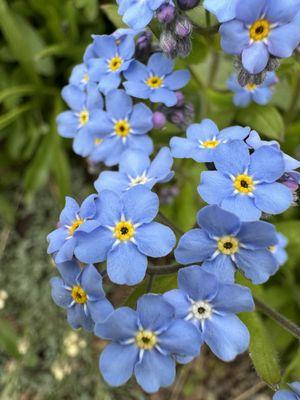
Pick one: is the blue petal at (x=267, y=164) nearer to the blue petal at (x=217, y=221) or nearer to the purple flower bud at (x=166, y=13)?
the blue petal at (x=217, y=221)

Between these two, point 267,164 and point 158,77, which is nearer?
point 267,164

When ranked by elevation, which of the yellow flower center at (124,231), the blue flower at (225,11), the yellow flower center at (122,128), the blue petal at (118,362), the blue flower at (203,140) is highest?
the blue flower at (225,11)

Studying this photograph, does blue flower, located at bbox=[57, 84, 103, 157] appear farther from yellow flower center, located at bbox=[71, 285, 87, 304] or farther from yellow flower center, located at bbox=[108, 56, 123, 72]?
yellow flower center, located at bbox=[71, 285, 87, 304]

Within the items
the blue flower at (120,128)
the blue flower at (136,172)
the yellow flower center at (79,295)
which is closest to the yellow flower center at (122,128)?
the blue flower at (120,128)

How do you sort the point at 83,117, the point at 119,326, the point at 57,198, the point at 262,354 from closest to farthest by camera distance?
the point at 119,326, the point at 262,354, the point at 83,117, the point at 57,198

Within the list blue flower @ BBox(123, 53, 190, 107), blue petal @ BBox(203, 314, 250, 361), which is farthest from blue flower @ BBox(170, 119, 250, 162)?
blue petal @ BBox(203, 314, 250, 361)

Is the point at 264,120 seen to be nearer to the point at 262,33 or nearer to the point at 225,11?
the point at 262,33

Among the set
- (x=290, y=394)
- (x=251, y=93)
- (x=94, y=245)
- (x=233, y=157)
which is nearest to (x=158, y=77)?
(x=251, y=93)
